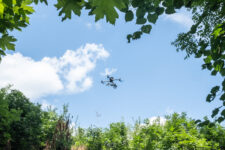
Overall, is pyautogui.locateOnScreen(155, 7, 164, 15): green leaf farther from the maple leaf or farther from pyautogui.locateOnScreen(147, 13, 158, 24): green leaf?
the maple leaf

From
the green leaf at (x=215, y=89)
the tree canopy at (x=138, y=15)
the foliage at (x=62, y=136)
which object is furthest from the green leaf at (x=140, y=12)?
the foliage at (x=62, y=136)

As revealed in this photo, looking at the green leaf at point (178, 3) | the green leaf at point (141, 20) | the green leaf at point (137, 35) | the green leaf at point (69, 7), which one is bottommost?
the green leaf at point (69, 7)

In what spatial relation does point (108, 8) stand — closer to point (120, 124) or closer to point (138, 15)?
point (138, 15)

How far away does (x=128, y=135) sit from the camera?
10.1 meters

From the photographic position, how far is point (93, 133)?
35.2 feet

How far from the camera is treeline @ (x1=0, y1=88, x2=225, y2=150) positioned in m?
6.98

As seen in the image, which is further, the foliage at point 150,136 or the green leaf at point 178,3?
the foliage at point 150,136

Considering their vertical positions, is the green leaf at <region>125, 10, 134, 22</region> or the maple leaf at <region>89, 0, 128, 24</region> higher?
the green leaf at <region>125, 10, 134, 22</region>

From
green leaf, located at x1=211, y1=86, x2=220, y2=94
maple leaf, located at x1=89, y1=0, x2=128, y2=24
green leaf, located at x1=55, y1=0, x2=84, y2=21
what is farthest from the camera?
green leaf, located at x1=211, y1=86, x2=220, y2=94

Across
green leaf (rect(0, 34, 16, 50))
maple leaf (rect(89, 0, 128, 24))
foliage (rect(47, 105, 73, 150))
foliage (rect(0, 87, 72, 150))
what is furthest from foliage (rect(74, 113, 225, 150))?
maple leaf (rect(89, 0, 128, 24))

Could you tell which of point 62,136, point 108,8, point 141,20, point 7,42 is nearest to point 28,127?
point 62,136

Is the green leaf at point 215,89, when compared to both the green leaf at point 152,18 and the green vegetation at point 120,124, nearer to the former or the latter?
the green vegetation at point 120,124

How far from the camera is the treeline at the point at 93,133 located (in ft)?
22.9

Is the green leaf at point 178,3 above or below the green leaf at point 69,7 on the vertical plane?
above
